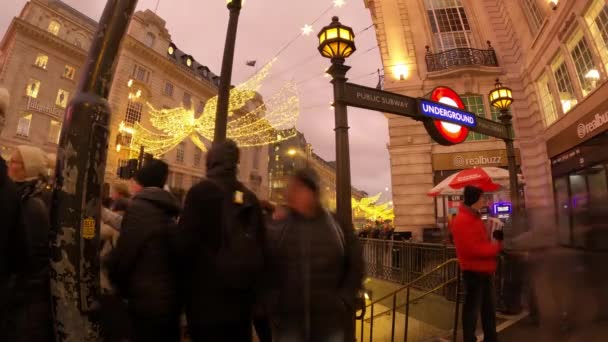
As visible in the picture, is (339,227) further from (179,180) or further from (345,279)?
(179,180)

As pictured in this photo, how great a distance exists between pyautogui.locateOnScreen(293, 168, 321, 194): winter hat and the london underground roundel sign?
11.3 ft

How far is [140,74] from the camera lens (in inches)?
1346

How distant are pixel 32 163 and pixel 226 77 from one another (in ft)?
12.0

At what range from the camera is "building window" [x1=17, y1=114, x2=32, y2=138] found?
26.2 m

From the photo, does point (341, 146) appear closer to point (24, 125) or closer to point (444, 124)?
point (444, 124)

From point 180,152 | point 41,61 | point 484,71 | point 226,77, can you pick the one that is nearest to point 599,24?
point 484,71

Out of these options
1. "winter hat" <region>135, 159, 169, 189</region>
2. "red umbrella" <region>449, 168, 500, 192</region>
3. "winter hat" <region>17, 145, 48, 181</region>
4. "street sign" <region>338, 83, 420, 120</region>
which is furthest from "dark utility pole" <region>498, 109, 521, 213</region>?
"winter hat" <region>17, 145, 48, 181</region>

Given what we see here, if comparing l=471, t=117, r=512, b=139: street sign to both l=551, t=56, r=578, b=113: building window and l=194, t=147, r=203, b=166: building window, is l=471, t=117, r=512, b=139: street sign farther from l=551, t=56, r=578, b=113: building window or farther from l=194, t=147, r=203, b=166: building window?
l=194, t=147, r=203, b=166: building window

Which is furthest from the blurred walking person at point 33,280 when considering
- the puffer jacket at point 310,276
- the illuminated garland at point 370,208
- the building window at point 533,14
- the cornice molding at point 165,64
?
the illuminated garland at point 370,208

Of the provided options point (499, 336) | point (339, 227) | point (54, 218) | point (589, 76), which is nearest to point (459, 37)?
point (589, 76)

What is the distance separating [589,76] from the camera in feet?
33.9

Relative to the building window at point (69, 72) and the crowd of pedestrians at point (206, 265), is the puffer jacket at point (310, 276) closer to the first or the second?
the crowd of pedestrians at point (206, 265)

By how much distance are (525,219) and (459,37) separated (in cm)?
1420

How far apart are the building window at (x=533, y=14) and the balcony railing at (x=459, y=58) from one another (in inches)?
67.2
